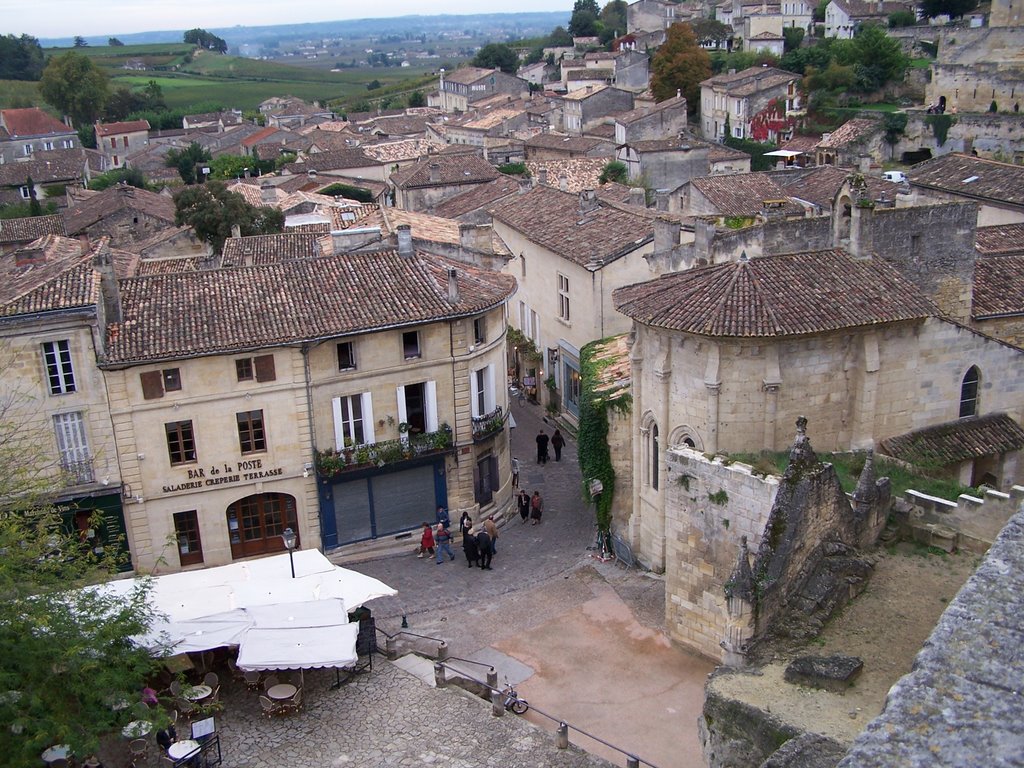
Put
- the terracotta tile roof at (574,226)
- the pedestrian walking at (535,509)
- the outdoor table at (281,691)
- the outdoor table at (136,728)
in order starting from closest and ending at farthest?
the outdoor table at (136,728) < the outdoor table at (281,691) < the pedestrian walking at (535,509) < the terracotta tile roof at (574,226)

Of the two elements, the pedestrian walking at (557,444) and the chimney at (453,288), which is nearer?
the chimney at (453,288)

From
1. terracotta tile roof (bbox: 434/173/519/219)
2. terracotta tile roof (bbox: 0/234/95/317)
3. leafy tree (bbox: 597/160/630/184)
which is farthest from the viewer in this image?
leafy tree (bbox: 597/160/630/184)

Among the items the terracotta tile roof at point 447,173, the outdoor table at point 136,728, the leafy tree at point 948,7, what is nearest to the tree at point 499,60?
the leafy tree at point 948,7

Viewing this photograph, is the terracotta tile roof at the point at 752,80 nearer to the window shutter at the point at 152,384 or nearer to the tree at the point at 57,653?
the window shutter at the point at 152,384

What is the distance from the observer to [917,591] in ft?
61.2

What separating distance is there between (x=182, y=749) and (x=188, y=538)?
37.4 ft

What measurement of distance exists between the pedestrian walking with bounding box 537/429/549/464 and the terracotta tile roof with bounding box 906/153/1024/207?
21.3m

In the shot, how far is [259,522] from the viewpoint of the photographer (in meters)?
29.5

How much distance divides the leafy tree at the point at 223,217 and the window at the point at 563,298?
22.2 m

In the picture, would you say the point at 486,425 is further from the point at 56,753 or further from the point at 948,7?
the point at 948,7

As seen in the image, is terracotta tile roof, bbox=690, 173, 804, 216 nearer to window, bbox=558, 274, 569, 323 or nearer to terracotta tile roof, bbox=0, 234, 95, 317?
window, bbox=558, 274, 569, 323

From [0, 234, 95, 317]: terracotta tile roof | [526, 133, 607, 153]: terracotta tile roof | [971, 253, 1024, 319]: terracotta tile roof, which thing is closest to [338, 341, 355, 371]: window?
[0, 234, 95, 317]: terracotta tile roof

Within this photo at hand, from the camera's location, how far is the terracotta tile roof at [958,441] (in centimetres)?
2509

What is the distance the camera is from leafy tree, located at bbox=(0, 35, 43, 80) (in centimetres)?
18425
